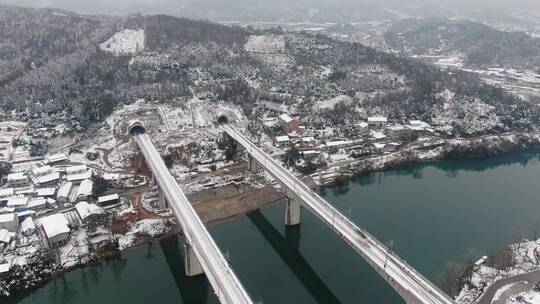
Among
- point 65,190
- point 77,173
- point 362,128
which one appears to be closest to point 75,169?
point 77,173

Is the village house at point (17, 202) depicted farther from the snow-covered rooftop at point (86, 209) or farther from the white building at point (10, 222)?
the snow-covered rooftop at point (86, 209)

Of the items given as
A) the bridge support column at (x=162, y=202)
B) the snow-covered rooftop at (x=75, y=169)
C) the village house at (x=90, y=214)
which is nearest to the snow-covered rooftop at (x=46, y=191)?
the snow-covered rooftop at (x=75, y=169)

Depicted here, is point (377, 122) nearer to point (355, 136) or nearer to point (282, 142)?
point (355, 136)

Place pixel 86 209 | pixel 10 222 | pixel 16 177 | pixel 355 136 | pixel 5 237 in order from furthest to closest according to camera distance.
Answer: pixel 355 136, pixel 16 177, pixel 86 209, pixel 10 222, pixel 5 237

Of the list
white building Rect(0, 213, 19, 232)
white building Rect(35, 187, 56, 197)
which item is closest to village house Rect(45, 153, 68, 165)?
white building Rect(35, 187, 56, 197)

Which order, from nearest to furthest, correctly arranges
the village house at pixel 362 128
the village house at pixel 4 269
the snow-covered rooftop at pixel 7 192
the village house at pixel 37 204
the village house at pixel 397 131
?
the village house at pixel 4 269
the village house at pixel 37 204
the snow-covered rooftop at pixel 7 192
the village house at pixel 397 131
the village house at pixel 362 128

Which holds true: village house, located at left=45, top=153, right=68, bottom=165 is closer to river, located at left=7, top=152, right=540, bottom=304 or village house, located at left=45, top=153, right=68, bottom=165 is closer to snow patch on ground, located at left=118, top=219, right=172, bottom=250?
snow patch on ground, located at left=118, top=219, right=172, bottom=250
